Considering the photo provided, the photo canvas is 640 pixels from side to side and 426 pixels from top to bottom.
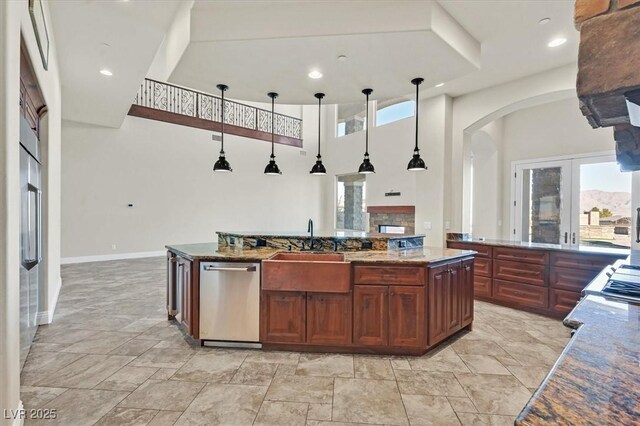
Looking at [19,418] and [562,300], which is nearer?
[19,418]

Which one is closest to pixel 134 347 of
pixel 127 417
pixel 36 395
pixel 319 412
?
pixel 36 395

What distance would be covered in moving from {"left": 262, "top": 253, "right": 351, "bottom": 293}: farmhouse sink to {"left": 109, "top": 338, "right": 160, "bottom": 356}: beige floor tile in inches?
49.7

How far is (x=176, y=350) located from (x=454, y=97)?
533 cm

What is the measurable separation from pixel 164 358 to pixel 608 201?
6.64 m

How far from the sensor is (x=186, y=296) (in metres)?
3.09

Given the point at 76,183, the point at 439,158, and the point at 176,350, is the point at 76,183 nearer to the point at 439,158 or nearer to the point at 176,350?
the point at 176,350

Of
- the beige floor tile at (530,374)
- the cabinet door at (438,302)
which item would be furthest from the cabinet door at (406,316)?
the beige floor tile at (530,374)

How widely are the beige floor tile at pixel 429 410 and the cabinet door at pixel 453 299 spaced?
1014 millimetres

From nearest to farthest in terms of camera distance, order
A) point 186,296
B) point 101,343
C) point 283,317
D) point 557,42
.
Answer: point 283,317 < point 101,343 < point 186,296 < point 557,42

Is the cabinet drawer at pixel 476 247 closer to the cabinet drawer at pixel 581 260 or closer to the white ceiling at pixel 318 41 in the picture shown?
the cabinet drawer at pixel 581 260

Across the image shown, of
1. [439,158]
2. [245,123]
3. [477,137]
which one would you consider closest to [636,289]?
[439,158]

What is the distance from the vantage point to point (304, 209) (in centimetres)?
1073

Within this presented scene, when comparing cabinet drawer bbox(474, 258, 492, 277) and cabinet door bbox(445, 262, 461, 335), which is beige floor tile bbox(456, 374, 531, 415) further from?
cabinet drawer bbox(474, 258, 492, 277)

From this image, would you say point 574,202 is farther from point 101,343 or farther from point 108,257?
point 108,257
